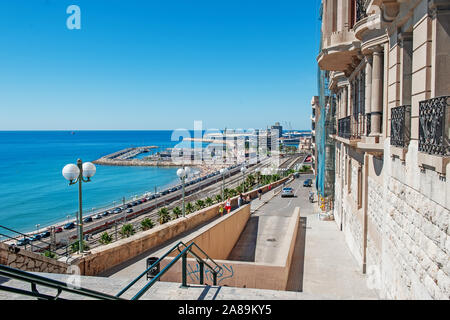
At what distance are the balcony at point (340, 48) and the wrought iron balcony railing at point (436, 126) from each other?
25.4 ft

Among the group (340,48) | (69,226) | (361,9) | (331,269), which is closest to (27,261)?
(331,269)

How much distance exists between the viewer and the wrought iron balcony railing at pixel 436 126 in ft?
14.2

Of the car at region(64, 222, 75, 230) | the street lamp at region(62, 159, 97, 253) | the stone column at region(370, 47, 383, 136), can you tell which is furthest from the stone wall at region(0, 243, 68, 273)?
the car at region(64, 222, 75, 230)

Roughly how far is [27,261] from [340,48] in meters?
11.2

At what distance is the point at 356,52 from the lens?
1209 centimetres

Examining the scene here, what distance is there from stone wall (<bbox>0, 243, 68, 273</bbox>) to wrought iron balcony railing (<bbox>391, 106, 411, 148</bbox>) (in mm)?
7514

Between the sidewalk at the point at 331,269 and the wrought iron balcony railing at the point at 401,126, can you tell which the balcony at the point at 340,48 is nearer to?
the wrought iron balcony railing at the point at 401,126

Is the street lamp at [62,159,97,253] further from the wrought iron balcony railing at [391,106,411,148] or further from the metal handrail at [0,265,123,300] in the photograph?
the wrought iron balcony railing at [391,106,411,148]

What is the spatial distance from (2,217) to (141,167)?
7029 cm

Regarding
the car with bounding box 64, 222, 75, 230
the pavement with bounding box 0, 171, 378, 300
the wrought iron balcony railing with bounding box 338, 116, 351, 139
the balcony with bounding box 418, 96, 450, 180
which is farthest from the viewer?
the car with bounding box 64, 222, 75, 230

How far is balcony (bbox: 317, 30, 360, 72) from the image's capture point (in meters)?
12.0

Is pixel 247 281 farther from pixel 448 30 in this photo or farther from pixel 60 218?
pixel 60 218

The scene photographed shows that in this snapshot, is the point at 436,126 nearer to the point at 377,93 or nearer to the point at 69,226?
the point at 377,93

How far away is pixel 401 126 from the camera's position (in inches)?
246
